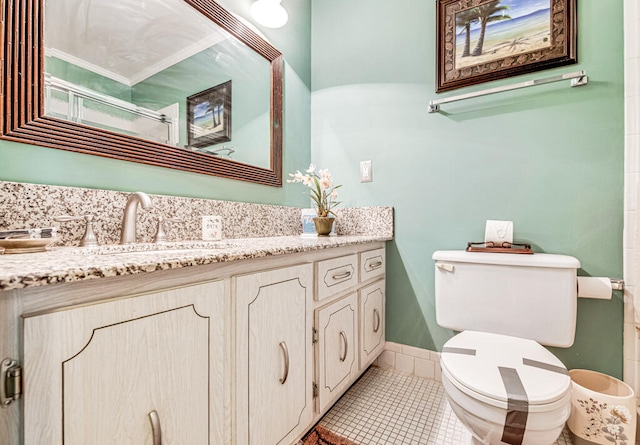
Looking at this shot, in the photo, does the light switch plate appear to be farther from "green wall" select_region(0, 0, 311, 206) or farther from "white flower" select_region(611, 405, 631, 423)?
"white flower" select_region(611, 405, 631, 423)

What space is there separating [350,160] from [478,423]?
4.74 ft

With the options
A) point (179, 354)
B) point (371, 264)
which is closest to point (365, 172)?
point (371, 264)

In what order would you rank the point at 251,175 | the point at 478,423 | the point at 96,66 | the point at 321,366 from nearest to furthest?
Result: the point at 478,423 → the point at 96,66 → the point at 321,366 → the point at 251,175

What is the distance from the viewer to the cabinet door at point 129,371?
1.48 feet

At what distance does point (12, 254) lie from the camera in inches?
26.5

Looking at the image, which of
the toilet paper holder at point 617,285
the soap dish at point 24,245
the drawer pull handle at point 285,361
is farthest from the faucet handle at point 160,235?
the toilet paper holder at point 617,285

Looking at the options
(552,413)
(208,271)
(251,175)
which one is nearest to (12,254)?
(208,271)

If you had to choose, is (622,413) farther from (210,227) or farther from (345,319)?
(210,227)

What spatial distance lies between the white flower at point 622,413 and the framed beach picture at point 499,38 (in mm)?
1395

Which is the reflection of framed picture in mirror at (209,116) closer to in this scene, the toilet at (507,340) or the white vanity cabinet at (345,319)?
the white vanity cabinet at (345,319)

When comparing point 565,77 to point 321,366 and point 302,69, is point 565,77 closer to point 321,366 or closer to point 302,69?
point 302,69

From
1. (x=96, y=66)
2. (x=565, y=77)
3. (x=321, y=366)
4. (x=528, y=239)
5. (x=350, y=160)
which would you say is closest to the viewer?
(x=96, y=66)

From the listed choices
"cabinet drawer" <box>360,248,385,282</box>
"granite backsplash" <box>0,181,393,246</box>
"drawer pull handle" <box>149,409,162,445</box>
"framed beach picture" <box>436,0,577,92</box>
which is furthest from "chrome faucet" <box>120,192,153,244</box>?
"framed beach picture" <box>436,0,577,92</box>

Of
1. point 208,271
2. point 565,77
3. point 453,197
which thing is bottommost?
point 208,271
